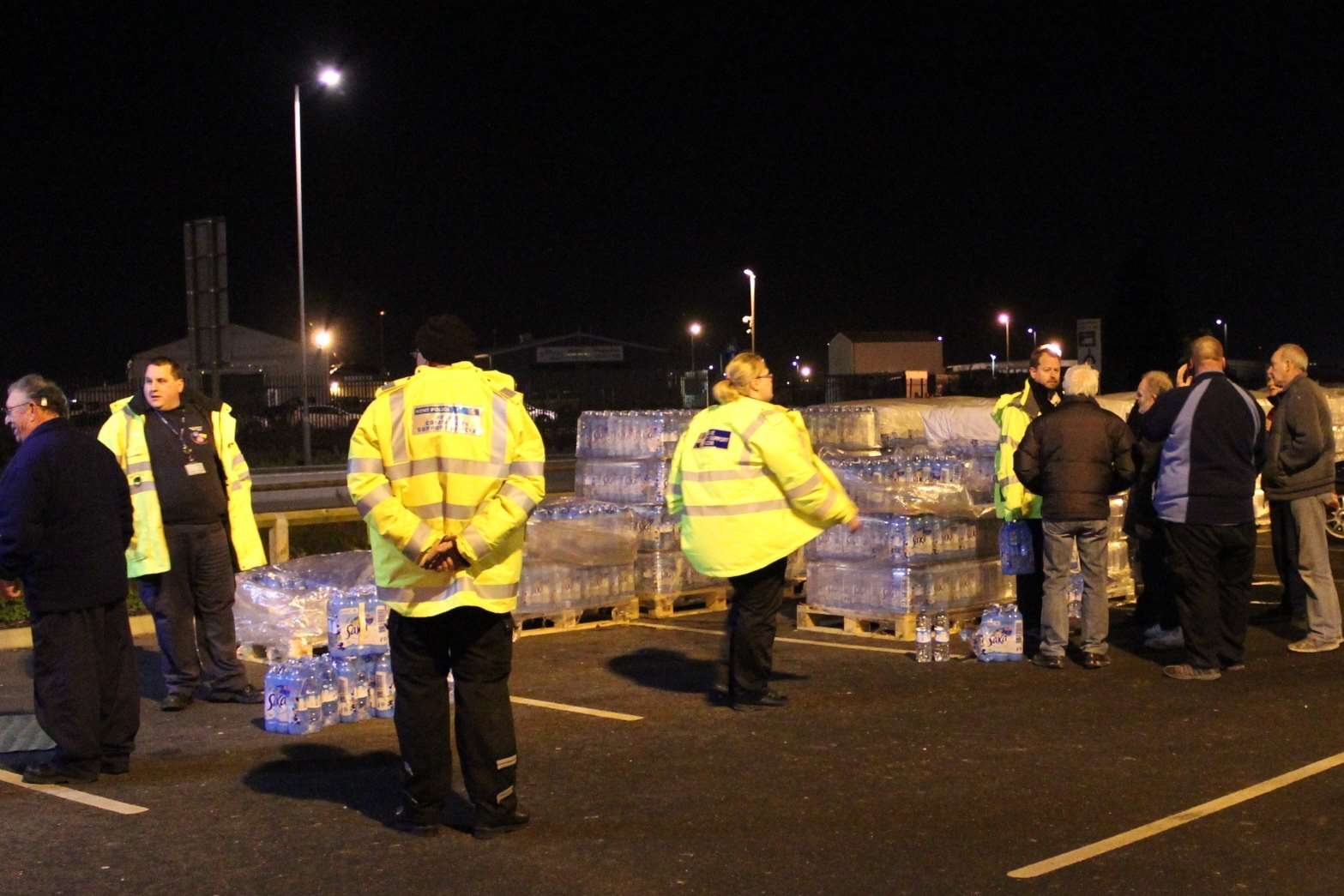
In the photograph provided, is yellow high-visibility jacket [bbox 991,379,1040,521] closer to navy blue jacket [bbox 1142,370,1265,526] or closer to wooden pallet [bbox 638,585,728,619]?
navy blue jacket [bbox 1142,370,1265,526]

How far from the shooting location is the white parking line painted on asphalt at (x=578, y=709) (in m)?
8.48

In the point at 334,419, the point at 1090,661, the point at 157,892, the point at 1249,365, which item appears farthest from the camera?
the point at 1249,365

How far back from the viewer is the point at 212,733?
327 inches

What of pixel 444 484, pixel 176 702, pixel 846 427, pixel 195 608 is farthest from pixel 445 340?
pixel 846 427

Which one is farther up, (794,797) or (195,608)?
(195,608)

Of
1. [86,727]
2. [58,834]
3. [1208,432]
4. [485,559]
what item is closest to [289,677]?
[86,727]

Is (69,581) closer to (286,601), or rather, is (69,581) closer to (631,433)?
(286,601)

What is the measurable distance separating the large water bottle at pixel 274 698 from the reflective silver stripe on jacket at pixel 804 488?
301 cm

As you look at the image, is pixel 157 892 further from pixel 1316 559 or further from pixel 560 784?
pixel 1316 559

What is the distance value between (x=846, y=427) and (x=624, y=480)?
2.57 metres

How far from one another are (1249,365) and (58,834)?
46122 mm

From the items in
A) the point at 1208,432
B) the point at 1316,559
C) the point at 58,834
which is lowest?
the point at 58,834

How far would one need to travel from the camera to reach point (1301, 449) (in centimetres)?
1005

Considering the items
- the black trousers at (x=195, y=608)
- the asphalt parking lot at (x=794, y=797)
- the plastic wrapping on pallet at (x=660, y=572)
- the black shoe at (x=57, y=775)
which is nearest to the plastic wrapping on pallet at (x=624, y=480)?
the plastic wrapping on pallet at (x=660, y=572)
